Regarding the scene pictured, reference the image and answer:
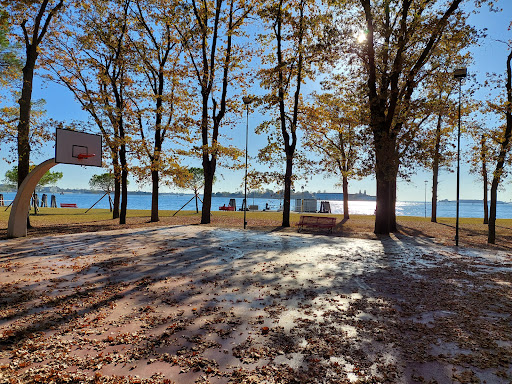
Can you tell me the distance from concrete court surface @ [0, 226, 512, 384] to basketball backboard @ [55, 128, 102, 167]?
651 cm

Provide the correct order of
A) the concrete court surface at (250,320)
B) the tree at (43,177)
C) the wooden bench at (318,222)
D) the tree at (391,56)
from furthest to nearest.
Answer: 1. the tree at (43,177)
2. the wooden bench at (318,222)
3. the tree at (391,56)
4. the concrete court surface at (250,320)

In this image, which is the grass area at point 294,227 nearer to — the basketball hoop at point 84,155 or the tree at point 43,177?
the basketball hoop at point 84,155

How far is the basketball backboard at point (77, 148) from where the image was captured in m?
14.1

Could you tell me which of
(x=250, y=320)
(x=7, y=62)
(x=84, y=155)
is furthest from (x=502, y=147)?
(x=7, y=62)

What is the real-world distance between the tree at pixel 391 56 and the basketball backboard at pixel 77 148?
46.8 ft

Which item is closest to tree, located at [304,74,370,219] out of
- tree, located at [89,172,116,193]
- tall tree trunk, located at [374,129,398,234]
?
tall tree trunk, located at [374,129,398,234]

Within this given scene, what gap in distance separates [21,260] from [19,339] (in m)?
5.85

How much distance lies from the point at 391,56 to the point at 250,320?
15010 millimetres

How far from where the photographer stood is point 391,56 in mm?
14633

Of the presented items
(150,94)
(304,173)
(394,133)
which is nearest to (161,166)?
(150,94)

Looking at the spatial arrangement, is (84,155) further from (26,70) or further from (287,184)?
(287,184)

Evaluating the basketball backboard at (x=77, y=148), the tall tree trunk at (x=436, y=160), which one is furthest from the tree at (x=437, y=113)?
the basketball backboard at (x=77, y=148)

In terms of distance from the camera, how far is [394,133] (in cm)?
1505

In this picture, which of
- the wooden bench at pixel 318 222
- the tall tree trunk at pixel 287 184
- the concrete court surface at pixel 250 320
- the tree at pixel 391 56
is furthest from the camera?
the tall tree trunk at pixel 287 184
